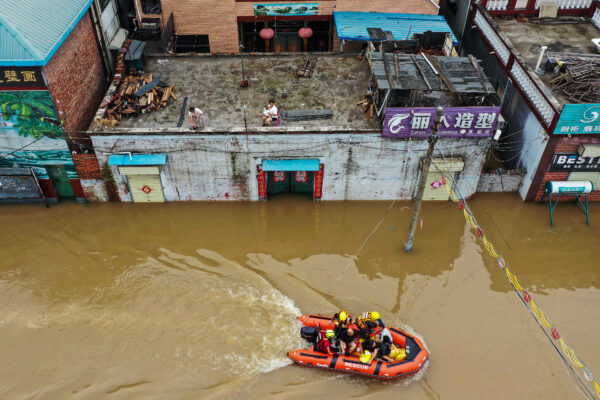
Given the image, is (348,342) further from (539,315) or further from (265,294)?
(539,315)

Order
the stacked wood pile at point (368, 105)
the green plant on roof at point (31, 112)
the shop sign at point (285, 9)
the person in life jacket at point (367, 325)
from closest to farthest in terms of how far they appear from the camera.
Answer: the person in life jacket at point (367, 325), the green plant on roof at point (31, 112), the stacked wood pile at point (368, 105), the shop sign at point (285, 9)

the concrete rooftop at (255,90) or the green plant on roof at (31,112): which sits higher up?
the green plant on roof at (31,112)

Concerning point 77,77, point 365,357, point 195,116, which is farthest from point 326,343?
point 77,77

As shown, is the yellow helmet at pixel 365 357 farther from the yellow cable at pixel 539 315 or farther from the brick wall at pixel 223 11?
the brick wall at pixel 223 11

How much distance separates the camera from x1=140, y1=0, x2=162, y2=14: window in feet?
76.7

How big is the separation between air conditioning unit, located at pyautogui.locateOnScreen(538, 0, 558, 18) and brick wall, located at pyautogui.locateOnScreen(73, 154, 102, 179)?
22.5 meters

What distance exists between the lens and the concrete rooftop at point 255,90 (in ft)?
61.3

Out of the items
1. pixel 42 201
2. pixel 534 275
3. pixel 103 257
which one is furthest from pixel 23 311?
pixel 534 275

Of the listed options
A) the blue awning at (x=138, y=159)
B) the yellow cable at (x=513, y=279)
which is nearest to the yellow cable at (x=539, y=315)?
the yellow cable at (x=513, y=279)

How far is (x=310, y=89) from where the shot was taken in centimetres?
2056

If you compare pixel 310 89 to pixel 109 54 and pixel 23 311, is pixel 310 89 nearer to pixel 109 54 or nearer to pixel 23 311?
pixel 109 54

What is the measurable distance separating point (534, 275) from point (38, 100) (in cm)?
1909

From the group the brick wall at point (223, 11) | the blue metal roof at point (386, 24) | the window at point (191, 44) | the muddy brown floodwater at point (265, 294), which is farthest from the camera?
the window at point (191, 44)

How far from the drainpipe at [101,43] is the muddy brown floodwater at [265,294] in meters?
6.52
